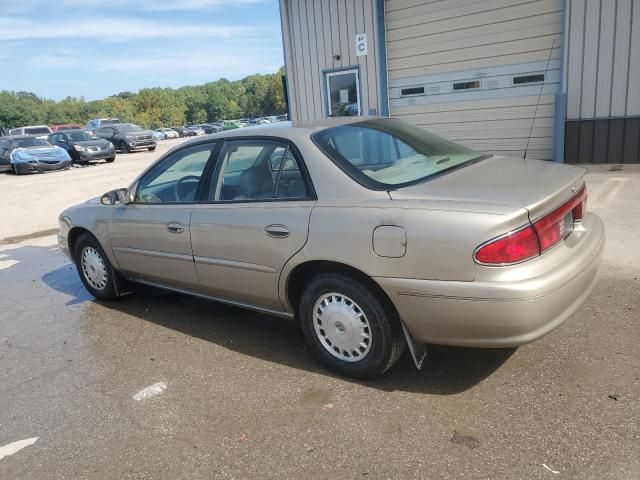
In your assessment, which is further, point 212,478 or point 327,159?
point 327,159

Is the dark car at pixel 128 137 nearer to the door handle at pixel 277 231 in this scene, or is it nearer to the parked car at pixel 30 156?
the parked car at pixel 30 156

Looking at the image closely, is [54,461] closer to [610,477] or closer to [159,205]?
[159,205]

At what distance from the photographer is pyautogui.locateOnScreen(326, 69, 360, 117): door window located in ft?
39.3

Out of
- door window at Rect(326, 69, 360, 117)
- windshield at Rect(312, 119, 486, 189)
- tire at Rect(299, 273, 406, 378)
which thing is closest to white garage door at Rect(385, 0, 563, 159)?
door window at Rect(326, 69, 360, 117)

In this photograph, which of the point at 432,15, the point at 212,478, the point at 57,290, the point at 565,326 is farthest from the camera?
the point at 432,15

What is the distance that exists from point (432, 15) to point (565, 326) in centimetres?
853

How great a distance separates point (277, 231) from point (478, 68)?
27.5 feet

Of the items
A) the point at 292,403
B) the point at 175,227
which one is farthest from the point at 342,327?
the point at 175,227

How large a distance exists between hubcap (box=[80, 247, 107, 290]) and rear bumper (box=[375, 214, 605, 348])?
10.3ft

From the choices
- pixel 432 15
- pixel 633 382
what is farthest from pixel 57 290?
pixel 432 15

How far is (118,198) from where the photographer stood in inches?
183

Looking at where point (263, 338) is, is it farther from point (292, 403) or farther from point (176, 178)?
point (176, 178)

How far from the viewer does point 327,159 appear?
11.0 ft

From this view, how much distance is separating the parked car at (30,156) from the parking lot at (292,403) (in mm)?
17194
